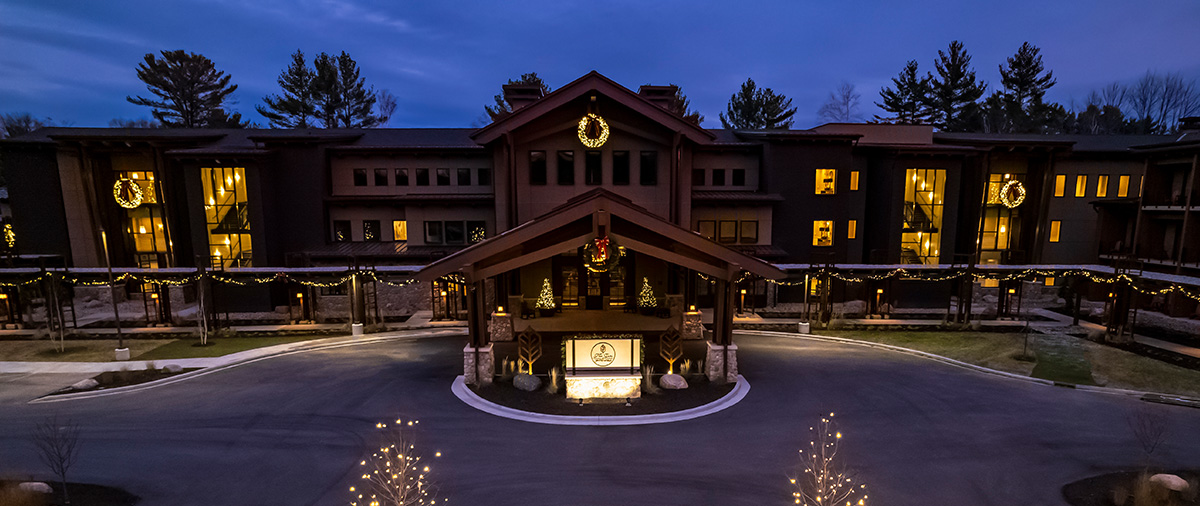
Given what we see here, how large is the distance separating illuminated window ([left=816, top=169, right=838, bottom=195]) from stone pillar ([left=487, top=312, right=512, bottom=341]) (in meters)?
20.7

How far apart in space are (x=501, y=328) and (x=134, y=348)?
16.7 meters

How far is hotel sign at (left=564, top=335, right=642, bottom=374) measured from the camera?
1598 cm

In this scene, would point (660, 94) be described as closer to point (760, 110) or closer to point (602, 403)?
point (602, 403)

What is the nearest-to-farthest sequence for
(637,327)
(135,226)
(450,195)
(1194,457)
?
(1194,457) → (637,327) → (450,195) → (135,226)

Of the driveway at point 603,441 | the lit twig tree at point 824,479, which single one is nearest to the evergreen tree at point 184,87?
the driveway at point 603,441

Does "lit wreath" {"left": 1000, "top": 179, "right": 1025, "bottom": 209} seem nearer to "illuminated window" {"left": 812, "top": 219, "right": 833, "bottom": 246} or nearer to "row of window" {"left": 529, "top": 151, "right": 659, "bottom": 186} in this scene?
"illuminated window" {"left": 812, "top": 219, "right": 833, "bottom": 246}

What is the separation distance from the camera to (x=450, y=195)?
2980cm

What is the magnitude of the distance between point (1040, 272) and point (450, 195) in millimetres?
33123

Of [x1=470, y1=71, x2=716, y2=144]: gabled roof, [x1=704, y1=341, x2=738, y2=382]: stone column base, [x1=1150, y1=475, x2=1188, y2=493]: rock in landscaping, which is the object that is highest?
[x1=470, y1=71, x2=716, y2=144]: gabled roof

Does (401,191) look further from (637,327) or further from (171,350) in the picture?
(637,327)

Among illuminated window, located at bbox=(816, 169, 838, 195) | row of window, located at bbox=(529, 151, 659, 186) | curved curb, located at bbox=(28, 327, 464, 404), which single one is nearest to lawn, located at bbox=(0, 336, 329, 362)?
curved curb, located at bbox=(28, 327, 464, 404)

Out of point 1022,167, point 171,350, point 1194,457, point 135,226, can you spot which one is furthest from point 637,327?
point 135,226

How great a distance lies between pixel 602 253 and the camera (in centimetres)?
1516

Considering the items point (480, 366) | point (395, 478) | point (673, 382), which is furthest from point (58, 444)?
point (673, 382)
